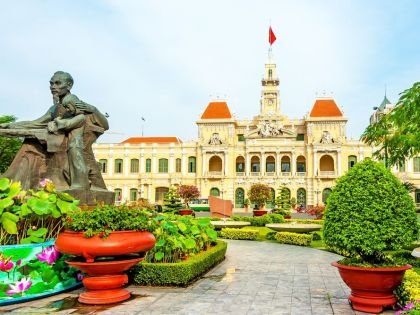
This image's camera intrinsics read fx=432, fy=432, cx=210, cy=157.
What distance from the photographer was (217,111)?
179ft

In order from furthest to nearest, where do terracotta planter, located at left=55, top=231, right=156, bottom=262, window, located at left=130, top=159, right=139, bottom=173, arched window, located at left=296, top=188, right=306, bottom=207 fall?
window, located at left=130, top=159, right=139, bottom=173
arched window, located at left=296, top=188, right=306, bottom=207
terracotta planter, located at left=55, top=231, right=156, bottom=262

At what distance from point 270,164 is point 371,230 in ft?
155

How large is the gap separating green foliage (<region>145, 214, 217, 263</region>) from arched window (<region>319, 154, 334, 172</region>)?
145 feet

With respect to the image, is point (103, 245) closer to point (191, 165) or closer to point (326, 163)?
point (191, 165)

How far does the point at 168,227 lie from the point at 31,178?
8.16 feet

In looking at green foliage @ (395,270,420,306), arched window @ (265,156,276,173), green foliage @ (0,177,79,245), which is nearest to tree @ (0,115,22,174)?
green foliage @ (0,177,79,245)

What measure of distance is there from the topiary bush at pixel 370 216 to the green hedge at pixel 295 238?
8.19 metres

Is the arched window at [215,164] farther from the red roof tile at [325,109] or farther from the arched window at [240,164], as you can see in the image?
the red roof tile at [325,109]

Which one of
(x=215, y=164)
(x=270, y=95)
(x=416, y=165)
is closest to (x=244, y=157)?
(x=215, y=164)

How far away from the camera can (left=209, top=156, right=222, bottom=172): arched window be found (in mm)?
53062

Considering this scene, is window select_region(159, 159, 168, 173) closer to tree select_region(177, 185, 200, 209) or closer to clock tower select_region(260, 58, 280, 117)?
tree select_region(177, 185, 200, 209)

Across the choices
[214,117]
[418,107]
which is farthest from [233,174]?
[418,107]

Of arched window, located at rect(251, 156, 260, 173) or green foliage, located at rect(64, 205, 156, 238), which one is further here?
arched window, located at rect(251, 156, 260, 173)

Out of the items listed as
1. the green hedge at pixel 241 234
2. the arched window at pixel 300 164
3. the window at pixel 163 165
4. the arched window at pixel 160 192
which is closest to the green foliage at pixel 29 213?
the green hedge at pixel 241 234
